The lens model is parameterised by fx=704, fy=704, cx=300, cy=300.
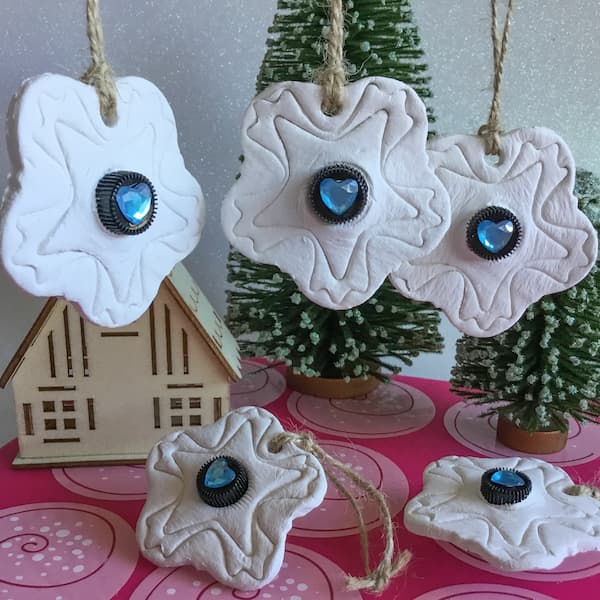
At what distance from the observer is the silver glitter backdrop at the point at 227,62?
866mm

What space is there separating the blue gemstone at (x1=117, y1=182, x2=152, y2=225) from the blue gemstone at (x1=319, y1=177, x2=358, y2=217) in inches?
4.5

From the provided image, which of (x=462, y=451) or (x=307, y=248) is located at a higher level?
(x=307, y=248)

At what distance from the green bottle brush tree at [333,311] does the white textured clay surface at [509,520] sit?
216mm

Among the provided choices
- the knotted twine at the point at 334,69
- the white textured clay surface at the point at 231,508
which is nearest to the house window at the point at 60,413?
the white textured clay surface at the point at 231,508

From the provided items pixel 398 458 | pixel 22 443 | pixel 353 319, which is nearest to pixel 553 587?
pixel 398 458

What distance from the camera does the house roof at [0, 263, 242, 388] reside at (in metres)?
0.61

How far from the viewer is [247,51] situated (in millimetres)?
912

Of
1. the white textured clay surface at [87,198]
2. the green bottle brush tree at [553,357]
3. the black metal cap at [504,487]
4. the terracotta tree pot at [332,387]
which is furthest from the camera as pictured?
the terracotta tree pot at [332,387]

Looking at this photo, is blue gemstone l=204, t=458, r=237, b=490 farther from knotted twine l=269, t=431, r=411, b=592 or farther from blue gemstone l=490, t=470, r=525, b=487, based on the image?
blue gemstone l=490, t=470, r=525, b=487

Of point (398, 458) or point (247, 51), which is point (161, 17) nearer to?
point (247, 51)

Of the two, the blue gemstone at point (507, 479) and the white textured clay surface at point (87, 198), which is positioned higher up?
the white textured clay surface at point (87, 198)

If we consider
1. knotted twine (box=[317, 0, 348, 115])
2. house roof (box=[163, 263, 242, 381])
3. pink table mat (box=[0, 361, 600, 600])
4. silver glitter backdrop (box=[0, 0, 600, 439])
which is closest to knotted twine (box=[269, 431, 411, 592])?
pink table mat (box=[0, 361, 600, 600])

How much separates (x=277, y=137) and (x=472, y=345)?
1.03 feet

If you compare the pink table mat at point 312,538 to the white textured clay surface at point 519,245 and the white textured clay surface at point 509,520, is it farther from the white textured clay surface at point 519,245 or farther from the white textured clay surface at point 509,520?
the white textured clay surface at point 519,245
